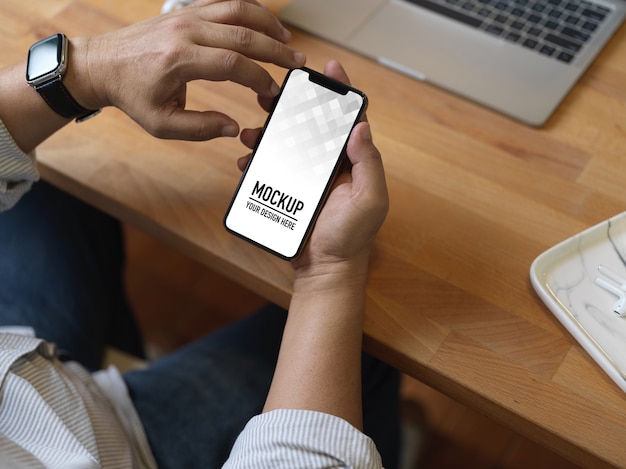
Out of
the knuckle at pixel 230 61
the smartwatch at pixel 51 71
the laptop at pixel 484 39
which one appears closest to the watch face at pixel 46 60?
the smartwatch at pixel 51 71

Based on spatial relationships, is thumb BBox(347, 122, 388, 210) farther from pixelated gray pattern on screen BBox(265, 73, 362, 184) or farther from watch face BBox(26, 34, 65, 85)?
watch face BBox(26, 34, 65, 85)

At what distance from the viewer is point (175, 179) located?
736mm

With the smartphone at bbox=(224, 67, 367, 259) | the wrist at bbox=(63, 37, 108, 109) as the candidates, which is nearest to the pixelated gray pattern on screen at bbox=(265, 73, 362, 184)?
the smartphone at bbox=(224, 67, 367, 259)

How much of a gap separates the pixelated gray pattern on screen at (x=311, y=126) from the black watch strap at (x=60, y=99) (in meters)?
0.20

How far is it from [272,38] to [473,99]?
0.79 ft

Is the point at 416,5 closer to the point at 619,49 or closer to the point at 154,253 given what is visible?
the point at 619,49

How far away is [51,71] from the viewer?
0.68m

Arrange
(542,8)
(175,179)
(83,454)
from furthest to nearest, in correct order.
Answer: (542,8)
(175,179)
(83,454)

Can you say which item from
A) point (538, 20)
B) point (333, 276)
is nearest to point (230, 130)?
point (333, 276)

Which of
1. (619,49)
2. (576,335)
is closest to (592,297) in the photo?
(576,335)

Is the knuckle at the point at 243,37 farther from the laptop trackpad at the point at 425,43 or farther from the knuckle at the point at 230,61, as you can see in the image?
the laptop trackpad at the point at 425,43

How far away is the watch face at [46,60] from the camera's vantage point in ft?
2.23

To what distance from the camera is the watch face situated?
26.8 inches

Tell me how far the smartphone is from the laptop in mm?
194
